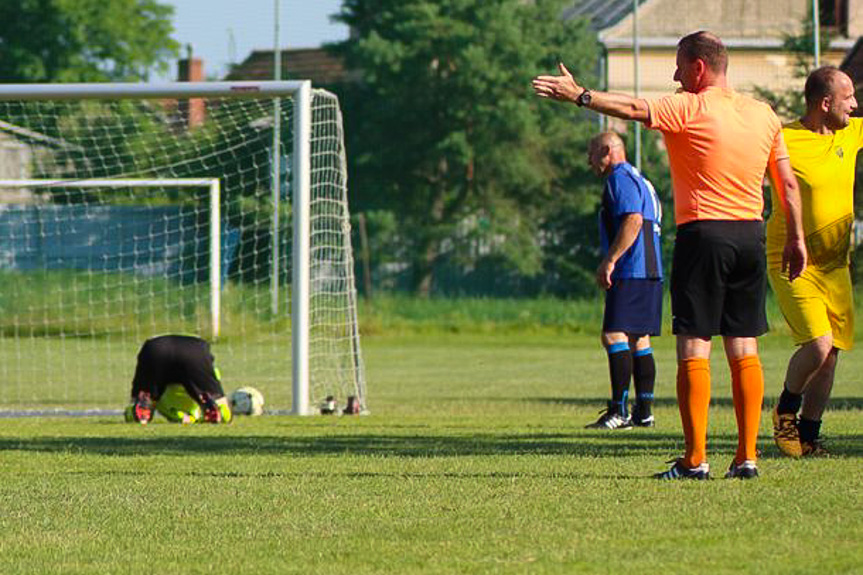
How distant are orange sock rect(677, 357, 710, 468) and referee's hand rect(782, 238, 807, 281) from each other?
0.70m

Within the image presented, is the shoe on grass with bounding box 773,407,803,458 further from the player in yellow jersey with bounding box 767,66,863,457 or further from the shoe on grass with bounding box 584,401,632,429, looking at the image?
the shoe on grass with bounding box 584,401,632,429

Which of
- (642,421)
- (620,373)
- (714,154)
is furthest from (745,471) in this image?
(620,373)

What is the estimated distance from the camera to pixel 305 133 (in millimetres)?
15312

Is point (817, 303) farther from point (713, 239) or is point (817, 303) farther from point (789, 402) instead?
point (713, 239)

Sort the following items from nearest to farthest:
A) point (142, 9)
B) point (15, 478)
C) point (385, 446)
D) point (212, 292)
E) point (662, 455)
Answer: point (15, 478), point (662, 455), point (385, 446), point (212, 292), point (142, 9)

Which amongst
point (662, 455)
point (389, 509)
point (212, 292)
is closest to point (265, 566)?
point (389, 509)

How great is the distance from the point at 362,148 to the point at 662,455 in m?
39.2

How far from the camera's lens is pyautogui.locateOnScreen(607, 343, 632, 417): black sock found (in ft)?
39.7

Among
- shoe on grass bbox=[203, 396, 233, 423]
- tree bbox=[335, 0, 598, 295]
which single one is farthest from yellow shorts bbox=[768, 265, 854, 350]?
tree bbox=[335, 0, 598, 295]

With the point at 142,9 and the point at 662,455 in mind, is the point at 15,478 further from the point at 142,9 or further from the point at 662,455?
the point at 142,9

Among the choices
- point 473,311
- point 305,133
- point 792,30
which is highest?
point 792,30

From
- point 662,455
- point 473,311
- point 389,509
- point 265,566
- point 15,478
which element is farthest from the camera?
point 473,311

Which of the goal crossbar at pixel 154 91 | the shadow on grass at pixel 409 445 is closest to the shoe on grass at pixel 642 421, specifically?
the shadow on grass at pixel 409 445

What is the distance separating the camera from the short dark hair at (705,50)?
7.77m
